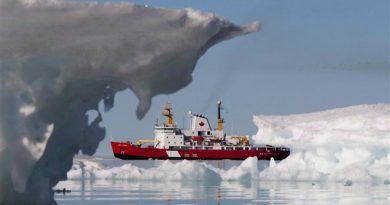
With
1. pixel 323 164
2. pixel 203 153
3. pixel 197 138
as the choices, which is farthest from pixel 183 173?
pixel 203 153

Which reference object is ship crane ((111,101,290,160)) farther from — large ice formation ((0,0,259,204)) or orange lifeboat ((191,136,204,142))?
large ice formation ((0,0,259,204))

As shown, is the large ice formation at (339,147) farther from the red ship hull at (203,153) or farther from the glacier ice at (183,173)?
the red ship hull at (203,153)

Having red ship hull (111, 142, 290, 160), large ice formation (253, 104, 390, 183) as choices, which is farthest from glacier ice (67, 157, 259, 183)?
red ship hull (111, 142, 290, 160)

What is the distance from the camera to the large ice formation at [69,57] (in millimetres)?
15875

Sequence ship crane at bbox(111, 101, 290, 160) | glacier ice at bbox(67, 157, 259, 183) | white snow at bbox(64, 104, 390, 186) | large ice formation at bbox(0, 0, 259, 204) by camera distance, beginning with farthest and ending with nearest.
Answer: ship crane at bbox(111, 101, 290, 160) < glacier ice at bbox(67, 157, 259, 183) < white snow at bbox(64, 104, 390, 186) < large ice formation at bbox(0, 0, 259, 204)

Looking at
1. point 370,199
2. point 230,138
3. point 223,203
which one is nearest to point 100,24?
point 223,203

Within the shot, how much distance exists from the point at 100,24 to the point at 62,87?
1398mm

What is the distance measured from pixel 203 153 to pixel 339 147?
118ft

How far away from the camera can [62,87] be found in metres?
15.9

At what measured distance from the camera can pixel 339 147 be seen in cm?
4941

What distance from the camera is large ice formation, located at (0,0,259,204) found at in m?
15.9

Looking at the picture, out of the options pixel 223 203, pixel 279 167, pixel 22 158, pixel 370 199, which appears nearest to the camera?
pixel 22 158

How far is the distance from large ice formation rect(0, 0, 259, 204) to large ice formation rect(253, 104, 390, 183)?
2744cm

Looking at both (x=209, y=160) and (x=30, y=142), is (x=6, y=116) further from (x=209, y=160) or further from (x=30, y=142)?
(x=209, y=160)
